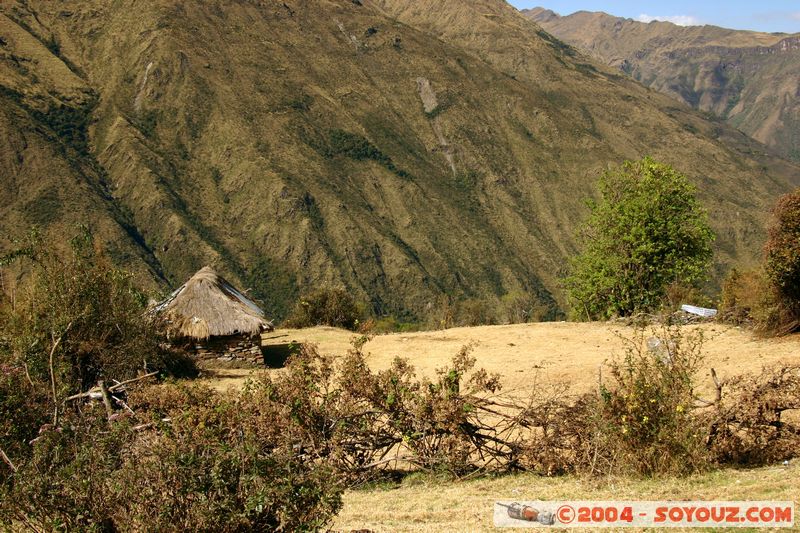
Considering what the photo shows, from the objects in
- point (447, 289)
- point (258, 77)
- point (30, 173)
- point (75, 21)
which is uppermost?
point (75, 21)

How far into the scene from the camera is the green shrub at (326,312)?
29109 mm

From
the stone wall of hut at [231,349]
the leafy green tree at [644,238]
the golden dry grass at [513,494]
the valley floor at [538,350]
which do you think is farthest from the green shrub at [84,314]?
the leafy green tree at [644,238]

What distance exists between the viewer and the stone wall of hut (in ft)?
62.3

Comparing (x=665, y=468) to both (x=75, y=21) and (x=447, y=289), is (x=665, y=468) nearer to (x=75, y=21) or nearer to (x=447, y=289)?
(x=447, y=289)

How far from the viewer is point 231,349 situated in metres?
19.2

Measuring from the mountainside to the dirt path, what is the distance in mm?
61334

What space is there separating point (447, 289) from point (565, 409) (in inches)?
3622

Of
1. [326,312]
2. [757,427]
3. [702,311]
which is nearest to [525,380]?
[757,427]

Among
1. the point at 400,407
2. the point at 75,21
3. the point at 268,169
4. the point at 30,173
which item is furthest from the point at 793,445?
the point at 75,21

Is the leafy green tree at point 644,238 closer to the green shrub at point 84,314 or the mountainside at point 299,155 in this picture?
the green shrub at point 84,314

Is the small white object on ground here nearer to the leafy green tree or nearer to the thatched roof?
the leafy green tree

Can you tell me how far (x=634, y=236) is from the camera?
2122cm

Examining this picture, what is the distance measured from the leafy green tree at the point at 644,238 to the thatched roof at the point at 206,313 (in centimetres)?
1096

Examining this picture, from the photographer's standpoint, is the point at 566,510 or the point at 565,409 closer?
the point at 566,510
